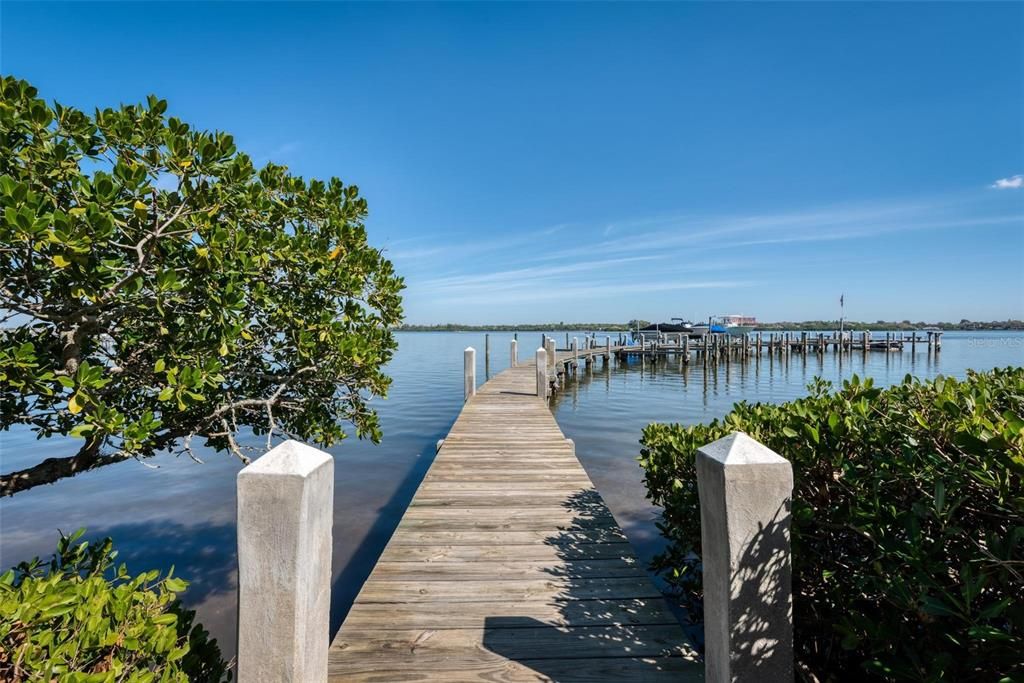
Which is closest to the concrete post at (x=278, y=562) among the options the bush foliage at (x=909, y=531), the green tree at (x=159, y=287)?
the green tree at (x=159, y=287)

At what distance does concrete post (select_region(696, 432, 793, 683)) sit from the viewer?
1.88m

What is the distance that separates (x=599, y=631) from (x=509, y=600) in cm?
72

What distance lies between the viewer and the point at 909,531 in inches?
69.2

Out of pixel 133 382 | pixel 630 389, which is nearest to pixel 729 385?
pixel 630 389

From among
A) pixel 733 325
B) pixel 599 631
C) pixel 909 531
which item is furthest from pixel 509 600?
pixel 733 325

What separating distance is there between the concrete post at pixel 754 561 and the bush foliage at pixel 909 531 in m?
0.36

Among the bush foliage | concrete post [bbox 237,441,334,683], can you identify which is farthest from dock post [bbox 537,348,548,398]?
concrete post [bbox 237,441,334,683]

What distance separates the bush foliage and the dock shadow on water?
680 mm

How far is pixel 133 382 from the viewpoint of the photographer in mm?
3154

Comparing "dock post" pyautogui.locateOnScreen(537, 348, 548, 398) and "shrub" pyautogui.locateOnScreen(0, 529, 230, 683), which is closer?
"shrub" pyautogui.locateOnScreen(0, 529, 230, 683)

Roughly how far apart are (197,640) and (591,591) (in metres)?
2.61

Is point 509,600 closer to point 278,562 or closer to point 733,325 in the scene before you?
point 278,562

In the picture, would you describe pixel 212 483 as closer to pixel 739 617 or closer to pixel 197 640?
pixel 197 640

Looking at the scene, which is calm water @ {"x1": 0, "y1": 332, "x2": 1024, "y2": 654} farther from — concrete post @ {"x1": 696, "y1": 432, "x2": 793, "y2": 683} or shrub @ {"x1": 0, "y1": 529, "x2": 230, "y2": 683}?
concrete post @ {"x1": 696, "y1": 432, "x2": 793, "y2": 683}
